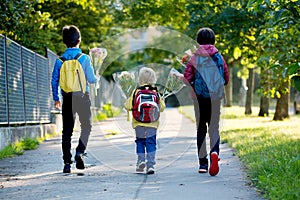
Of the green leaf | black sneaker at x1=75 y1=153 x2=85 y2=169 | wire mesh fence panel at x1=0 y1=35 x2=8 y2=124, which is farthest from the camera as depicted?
wire mesh fence panel at x1=0 y1=35 x2=8 y2=124

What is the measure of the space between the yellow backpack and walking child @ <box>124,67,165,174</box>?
796 millimetres

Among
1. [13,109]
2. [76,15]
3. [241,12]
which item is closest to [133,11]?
[76,15]

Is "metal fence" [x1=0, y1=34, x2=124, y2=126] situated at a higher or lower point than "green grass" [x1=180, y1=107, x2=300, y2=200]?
higher

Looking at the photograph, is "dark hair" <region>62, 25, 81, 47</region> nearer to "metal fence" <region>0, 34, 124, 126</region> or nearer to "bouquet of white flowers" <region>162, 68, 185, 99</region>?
"bouquet of white flowers" <region>162, 68, 185, 99</region>

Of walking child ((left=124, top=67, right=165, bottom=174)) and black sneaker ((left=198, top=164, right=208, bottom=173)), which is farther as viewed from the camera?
walking child ((left=124, top=67, right=165, bottom=174))

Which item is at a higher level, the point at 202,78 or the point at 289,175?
the point at 202,78

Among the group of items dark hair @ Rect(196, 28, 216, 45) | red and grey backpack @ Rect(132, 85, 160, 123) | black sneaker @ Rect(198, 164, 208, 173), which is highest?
dark hair @ Rect(196, 28, 216, 45)

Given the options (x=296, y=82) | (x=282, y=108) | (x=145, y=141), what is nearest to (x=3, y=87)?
(x=145, y=141)

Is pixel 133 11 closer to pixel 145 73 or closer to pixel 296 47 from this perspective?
pixel 296 47

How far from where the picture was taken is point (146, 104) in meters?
7.81

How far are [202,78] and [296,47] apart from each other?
409cm

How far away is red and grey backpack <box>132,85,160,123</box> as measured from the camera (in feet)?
25.7

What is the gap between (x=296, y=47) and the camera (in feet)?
35.7

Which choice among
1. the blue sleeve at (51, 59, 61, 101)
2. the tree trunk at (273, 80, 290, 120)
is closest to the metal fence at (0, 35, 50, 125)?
the blue sleeve at (51, 59, 61, 101)
